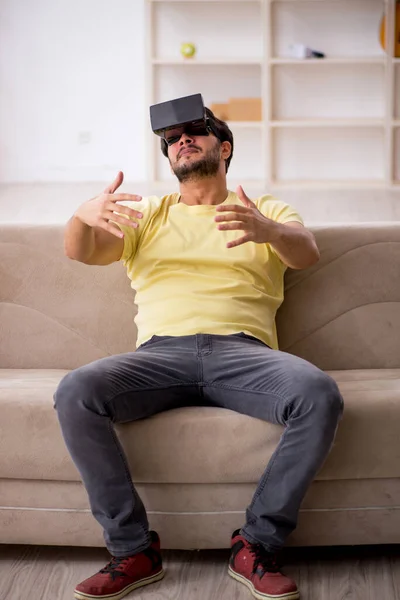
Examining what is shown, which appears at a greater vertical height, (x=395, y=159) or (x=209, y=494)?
(x=395, y=159)

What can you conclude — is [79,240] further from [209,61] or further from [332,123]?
[332,123]

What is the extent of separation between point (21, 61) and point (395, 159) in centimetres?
288

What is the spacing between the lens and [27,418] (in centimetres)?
206

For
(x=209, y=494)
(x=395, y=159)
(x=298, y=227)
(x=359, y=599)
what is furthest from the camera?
(x=395, y=159)

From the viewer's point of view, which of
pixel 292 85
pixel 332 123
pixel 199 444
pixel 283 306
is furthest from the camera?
pixel 292 85

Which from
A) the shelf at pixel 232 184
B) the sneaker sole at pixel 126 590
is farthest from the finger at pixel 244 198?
the shelf at pixel 232 184

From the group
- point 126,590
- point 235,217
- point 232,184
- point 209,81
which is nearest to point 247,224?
point 235,217

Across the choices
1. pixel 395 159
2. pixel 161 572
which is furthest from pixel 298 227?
pixel 395 159

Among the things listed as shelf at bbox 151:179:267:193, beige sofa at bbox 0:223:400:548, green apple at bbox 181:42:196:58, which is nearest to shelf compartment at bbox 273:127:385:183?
shelf at bbox 151:179:267:193

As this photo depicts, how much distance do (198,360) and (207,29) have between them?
16.6ft

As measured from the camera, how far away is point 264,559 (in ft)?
6.37

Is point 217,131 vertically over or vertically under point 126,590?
over

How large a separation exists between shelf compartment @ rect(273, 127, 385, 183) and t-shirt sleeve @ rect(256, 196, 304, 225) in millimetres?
4404

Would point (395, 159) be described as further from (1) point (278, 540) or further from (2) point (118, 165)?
(1) point (278, 540)
